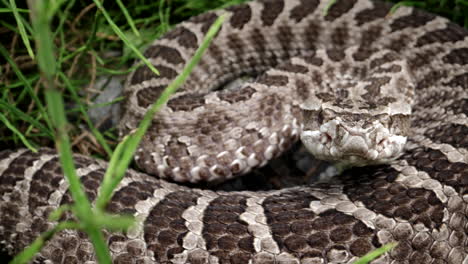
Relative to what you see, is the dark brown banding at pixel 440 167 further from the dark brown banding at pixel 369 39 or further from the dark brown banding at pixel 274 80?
the dark brown banding at pixel 369 39

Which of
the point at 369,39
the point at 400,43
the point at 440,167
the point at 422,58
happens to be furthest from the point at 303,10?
the point at 440,167

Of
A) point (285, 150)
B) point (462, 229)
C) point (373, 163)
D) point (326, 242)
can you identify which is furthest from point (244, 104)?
point (462, 229)

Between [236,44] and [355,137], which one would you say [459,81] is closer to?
[355,137]

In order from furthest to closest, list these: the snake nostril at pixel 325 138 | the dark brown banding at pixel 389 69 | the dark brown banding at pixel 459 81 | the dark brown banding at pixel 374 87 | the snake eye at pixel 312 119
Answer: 1. the dark brown banding at pixel 389 69
2. the dark brown banding at pixel 459 81
3. the dark brown banding at pixel 374 87
4. the snake eye at pixel 312 119
5. the snake nostril at pixel 325 138

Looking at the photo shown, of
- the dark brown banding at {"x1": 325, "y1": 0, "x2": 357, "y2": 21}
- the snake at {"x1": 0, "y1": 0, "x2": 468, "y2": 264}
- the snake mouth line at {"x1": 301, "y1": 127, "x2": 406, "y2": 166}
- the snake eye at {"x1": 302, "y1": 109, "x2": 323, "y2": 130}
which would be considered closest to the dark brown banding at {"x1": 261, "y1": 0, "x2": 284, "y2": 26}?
the snake at {"x1": 0, "y1": 0, "x2": 468, "y2": 264}

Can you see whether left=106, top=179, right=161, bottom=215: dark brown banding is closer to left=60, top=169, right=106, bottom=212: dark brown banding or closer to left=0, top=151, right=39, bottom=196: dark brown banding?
left=60, top=169, right=106, bottom=212: dark brown banding

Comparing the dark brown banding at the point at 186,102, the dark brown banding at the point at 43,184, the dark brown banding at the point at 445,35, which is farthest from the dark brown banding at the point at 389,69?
the dark brown banding at the point at 43,184

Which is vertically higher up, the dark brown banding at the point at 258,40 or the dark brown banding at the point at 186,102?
the dark brown banding at the point at 258,40

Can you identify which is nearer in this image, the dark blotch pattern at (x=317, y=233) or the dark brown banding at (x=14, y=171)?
the dark blotch pattern at (x=317, y=233)
